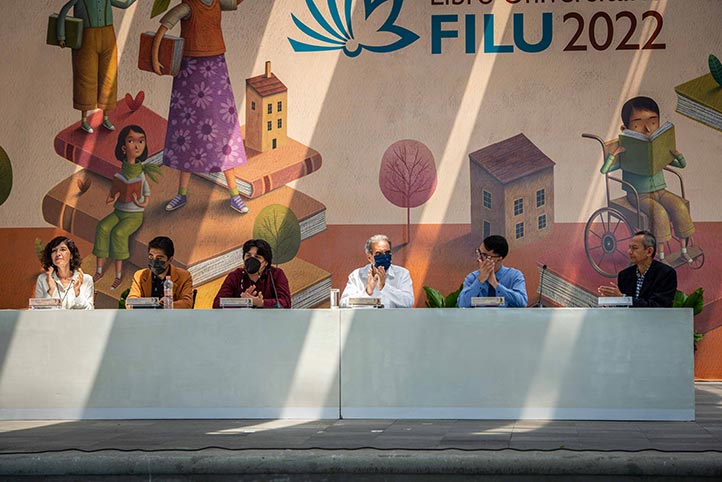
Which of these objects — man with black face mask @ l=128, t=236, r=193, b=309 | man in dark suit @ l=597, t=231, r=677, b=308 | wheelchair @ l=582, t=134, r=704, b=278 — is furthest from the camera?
wheelchair @ l=582, t=134, r=704, b=278

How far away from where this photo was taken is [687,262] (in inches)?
377

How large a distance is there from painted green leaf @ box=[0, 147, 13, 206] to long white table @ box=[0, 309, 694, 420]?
302 centimetres

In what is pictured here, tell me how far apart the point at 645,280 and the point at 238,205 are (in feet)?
12.9

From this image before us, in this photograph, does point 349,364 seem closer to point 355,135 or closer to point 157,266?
point 157,266

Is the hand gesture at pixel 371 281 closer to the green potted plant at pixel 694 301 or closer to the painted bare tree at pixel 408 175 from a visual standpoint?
the painted bare tree at pixel 408 175

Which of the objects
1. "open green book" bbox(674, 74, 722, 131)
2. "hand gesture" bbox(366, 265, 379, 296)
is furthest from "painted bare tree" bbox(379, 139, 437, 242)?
"open green book" bbox(674, 74, 722, 131)

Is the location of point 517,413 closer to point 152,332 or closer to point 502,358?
point 502,358

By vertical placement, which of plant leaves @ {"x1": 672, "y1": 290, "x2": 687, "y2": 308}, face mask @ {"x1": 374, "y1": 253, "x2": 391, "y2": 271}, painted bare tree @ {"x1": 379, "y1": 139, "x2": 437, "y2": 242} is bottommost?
plant leaves @ {"x1": 672, "y1": 290, "x2": 687, "y2": 308}

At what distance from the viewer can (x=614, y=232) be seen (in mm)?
9648

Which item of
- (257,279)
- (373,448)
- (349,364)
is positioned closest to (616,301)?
(349,364)

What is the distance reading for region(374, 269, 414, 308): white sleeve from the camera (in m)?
8.23

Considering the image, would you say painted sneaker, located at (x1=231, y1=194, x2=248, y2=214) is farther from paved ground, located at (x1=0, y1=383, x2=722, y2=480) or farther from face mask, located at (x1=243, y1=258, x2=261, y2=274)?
paved ground, located at (x1=0, y1=383, x2=722, y2=480)

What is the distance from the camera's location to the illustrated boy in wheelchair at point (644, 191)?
31.5 feet

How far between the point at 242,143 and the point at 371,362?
3.46 metres
